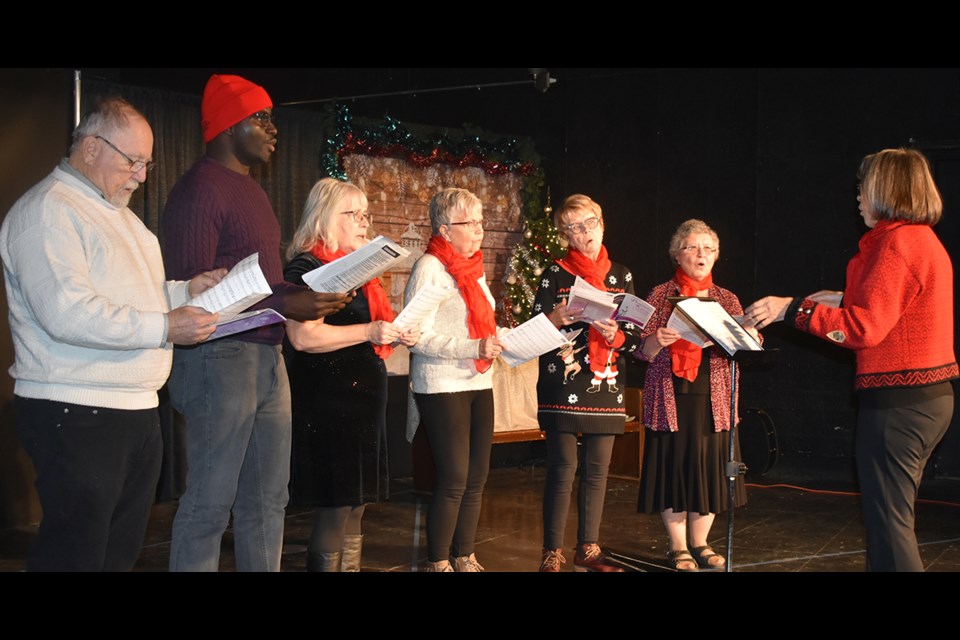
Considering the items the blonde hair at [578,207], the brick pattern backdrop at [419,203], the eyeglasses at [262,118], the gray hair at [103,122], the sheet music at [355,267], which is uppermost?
the brick pattern backdrop at [419,203]

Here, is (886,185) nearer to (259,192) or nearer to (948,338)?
(948,338)

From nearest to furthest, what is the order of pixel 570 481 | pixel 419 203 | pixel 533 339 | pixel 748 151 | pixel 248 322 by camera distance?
pixel 248 322 < pixel 533 339 < pixel 570 481 < pixel 748 151 < pixel 419 203

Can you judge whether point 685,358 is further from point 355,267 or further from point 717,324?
point 355,267

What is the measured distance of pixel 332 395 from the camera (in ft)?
10.9

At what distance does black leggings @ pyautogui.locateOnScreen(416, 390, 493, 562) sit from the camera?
360cm

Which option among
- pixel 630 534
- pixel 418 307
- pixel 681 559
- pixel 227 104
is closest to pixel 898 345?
pixel 418 307

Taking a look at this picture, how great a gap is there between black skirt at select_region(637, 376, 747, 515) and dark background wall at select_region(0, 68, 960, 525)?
2938 mm

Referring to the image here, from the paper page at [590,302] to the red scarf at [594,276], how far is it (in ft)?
0.90

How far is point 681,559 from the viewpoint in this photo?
4.16 m

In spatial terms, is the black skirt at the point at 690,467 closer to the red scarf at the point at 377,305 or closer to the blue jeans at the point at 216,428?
the red scarf at the point at 377,305

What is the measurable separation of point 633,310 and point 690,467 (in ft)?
2.78

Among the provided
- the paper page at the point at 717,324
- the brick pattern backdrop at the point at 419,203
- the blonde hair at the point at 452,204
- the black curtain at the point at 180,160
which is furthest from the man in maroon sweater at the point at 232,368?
the brick pattern backdrop at the point at 419,203

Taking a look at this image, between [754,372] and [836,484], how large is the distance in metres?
0.96

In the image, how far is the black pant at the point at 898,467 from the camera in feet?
9.44
